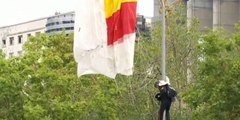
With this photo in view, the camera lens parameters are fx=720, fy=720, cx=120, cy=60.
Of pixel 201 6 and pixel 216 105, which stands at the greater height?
pixel 201 6

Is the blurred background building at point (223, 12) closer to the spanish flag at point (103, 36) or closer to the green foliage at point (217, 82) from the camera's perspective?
the green foliage at point (217, 82)


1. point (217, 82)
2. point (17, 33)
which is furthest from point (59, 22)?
point (217, 82)

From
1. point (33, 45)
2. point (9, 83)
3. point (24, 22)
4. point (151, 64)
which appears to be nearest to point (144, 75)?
point (151, 64)

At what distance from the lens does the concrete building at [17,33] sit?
98000 mm

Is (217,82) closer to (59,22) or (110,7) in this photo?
(110,7)

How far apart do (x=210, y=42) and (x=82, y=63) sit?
1417 centimetres

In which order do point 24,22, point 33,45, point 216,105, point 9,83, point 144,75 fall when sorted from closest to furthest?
1. point 216,105
2. point 144,75
3. point 9,83
4. point 33,45
5. point 24,22

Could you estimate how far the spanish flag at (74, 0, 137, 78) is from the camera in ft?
37.7

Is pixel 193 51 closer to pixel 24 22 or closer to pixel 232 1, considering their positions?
pixel 232 1

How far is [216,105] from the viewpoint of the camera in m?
24.2

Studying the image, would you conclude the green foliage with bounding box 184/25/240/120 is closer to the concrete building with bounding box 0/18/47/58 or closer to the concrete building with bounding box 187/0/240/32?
the concrete building with bounding box 187/0/240/32

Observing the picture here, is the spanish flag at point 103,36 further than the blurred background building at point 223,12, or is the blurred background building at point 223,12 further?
the blurred background building at point 223,12

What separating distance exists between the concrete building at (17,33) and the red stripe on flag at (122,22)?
85359mm

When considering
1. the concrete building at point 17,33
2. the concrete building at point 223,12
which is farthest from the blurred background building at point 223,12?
the concrete building at point 17,33
